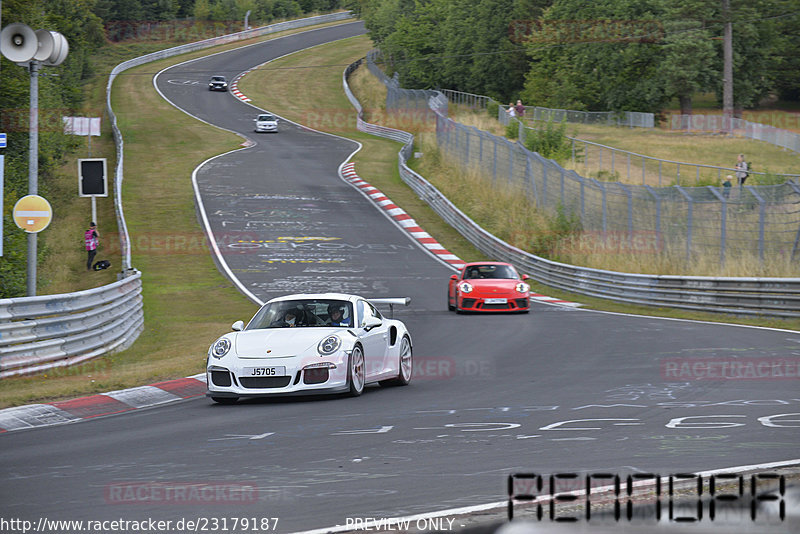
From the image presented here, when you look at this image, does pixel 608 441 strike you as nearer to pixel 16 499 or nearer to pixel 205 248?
pixel 16 499

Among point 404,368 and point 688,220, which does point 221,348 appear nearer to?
point 404,368

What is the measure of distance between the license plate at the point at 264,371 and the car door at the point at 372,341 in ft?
3.84

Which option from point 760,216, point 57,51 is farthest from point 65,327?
point 760,216

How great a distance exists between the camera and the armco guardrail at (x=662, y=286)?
2112 cm

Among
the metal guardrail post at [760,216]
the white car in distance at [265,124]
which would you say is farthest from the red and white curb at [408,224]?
the white car in distance at [265,124]

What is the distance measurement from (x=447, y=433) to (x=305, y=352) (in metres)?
3.01

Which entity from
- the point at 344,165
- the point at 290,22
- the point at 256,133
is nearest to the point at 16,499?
the point at 344,165

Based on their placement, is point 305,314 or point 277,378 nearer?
point 277,378

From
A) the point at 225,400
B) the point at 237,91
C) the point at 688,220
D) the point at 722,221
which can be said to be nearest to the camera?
the point at 225,400

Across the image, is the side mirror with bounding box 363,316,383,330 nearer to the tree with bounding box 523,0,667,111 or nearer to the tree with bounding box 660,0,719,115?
the tree with bounding box 660,0,719,115

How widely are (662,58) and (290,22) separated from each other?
62421 mm

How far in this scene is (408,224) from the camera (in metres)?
42.0

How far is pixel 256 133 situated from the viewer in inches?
2749

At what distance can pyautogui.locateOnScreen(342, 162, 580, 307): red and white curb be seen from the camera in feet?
96.6
